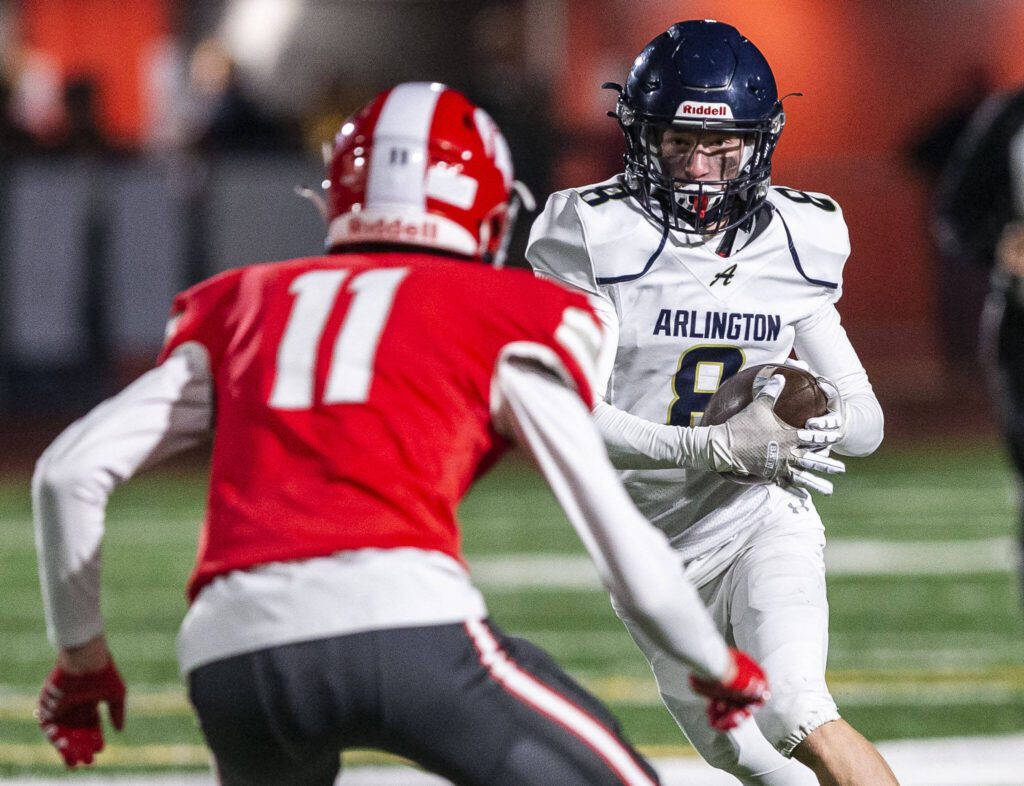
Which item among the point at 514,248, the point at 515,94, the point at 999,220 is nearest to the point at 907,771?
the point at 999,220

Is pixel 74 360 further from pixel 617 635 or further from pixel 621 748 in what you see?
pixel 621 748

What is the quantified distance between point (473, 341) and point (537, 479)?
8047 mm

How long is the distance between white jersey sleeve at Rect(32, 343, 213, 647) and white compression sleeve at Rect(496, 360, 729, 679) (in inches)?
15.7

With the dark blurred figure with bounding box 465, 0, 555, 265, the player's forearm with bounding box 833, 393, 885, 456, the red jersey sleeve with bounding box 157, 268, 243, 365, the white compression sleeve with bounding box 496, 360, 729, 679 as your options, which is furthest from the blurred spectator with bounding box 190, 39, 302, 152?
the white compression sleeve with bounding box 496, 360, 729, 679

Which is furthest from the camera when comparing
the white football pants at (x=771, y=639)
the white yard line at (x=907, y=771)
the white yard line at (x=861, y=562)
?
the white yard line at (x=861, y=562)

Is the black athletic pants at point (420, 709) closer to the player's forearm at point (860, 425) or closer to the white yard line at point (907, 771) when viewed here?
the player's forearm at point (860, 425)

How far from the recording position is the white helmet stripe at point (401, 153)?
2.44 m

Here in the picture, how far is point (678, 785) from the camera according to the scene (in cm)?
410

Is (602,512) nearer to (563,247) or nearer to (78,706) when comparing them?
(78,706)

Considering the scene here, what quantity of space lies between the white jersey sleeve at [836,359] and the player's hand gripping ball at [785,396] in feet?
0.35

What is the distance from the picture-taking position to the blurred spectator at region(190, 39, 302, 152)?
1121 cm

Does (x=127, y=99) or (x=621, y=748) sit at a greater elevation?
(x=621, y=748)

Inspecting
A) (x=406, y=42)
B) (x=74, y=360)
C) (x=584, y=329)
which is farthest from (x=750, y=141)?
(x=406, y=42)

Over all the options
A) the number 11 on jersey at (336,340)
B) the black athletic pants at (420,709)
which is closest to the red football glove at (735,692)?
the black athletic pants at (420,709)
